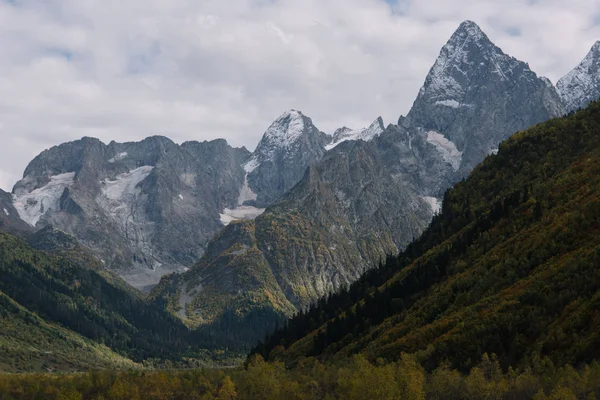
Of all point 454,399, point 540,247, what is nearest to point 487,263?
point 540,247

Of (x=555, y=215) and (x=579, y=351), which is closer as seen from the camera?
(x=579, y=351)

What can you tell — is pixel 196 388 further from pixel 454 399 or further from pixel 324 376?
pixel 454 399

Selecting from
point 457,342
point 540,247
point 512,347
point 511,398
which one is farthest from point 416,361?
point 540,247

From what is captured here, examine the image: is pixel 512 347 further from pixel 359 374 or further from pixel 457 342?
pixel 359 374

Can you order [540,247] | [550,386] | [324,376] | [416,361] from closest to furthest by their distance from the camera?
[550,386]
[416,361]
[324,376]
[540,247]

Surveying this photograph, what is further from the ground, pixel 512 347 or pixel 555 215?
pixel 555 215

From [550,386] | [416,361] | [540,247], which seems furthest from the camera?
[540,247]

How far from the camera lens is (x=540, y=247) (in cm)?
18075

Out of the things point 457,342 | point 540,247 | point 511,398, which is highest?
point 540,247

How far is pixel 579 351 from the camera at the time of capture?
128 m

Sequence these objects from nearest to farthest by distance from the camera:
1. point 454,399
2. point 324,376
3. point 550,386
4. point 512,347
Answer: point 550,386 < point 454,399 < point 512,347 < point 324,376

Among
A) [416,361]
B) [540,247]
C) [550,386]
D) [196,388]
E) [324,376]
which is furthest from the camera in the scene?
[196,388]

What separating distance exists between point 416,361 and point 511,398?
3518 centimetres

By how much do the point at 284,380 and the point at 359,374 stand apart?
24712 millimetres
